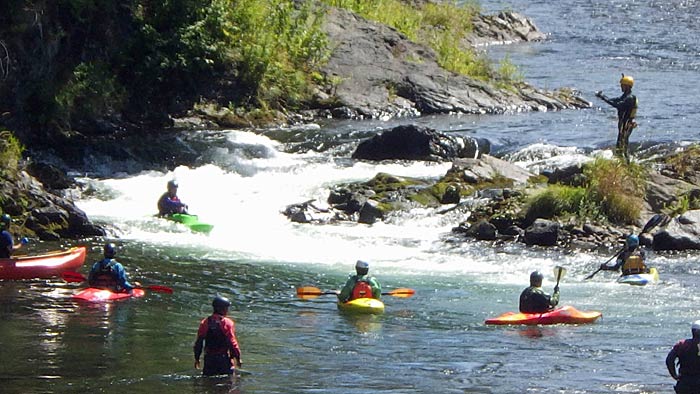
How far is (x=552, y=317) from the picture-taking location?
49.7 ft

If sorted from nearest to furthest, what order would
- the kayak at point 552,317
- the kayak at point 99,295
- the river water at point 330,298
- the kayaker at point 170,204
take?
the river water at point 330,298 → the kayak at point 552,317 → the kayak at point 99,295 → the kayaker at point 170,204

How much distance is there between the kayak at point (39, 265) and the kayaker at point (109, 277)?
122cm

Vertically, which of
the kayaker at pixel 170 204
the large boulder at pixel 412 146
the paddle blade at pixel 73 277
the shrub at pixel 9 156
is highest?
the large boulder at pixel 412 146

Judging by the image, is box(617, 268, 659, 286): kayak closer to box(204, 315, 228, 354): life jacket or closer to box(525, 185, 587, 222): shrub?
box(525, 185, 587, 222): shrub

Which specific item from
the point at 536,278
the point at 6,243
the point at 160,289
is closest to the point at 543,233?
the point at 536,278

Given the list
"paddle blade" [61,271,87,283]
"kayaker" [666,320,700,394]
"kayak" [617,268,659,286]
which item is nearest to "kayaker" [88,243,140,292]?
"paddle blade" [61,271,87,283]

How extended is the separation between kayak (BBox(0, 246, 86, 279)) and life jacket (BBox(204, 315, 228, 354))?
593 centimetres

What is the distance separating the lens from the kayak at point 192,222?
67.3 feet

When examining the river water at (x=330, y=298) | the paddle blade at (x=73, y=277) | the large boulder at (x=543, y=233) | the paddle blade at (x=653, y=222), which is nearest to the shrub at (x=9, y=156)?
the river water at (x=330, y=298)

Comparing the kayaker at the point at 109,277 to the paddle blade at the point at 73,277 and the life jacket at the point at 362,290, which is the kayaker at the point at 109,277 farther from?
the life jacket at the point at 362,290

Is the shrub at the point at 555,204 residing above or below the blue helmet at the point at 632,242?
above

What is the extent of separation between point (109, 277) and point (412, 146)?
10391mm

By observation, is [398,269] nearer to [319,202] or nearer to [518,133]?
[319,202]

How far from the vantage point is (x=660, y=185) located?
→ 69.2 ft
